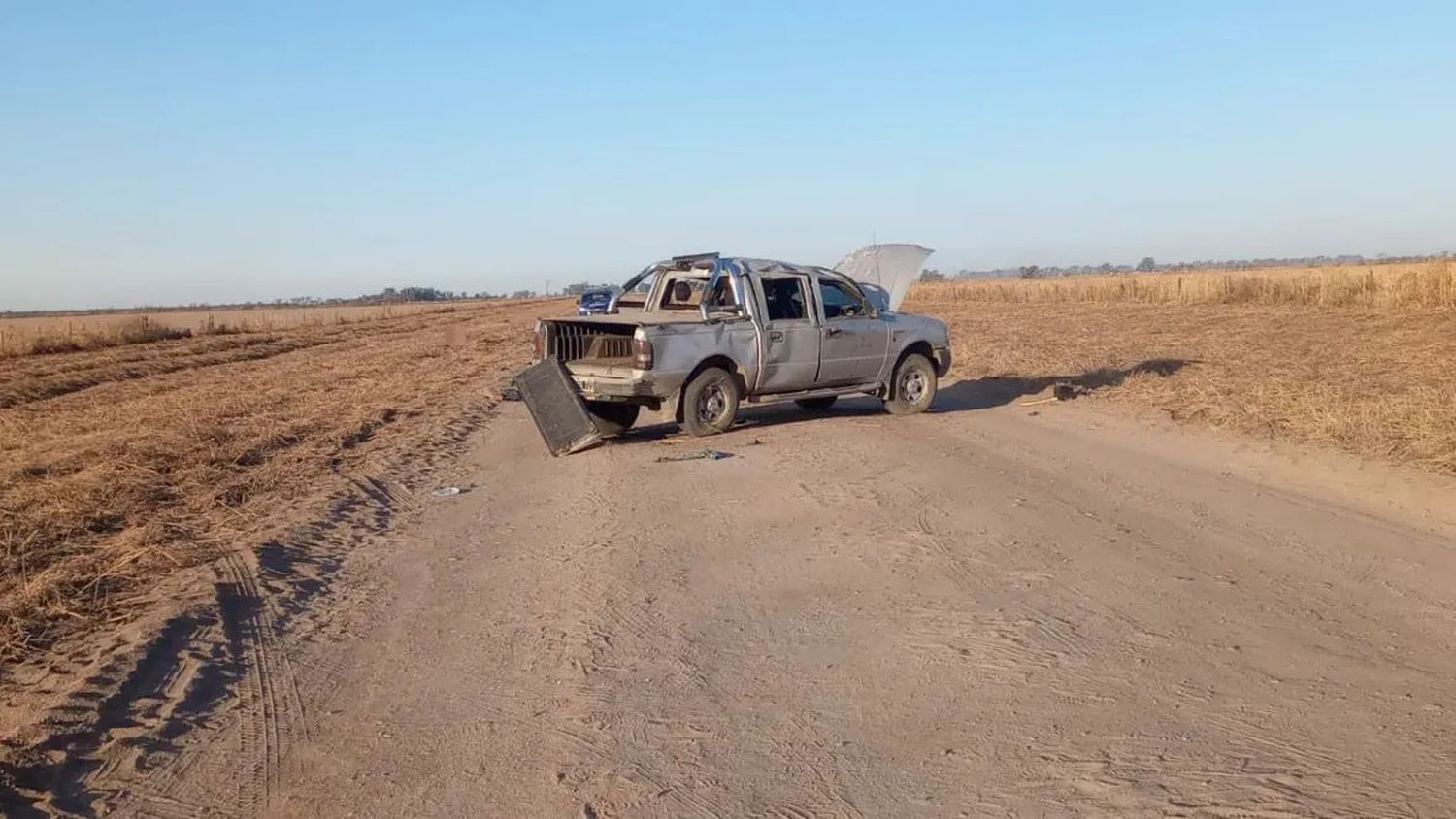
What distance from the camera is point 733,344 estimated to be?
14.2 m

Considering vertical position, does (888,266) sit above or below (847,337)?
above

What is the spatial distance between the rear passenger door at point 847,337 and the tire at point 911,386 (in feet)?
1.52

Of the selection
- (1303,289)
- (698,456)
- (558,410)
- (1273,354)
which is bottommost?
(698,456)

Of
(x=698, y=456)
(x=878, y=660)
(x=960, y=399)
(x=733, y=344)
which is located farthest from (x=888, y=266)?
(x=878, y=660)

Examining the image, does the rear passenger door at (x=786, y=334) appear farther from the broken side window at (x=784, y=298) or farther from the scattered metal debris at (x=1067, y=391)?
the scattered metal debris at (x=1067, y=391)

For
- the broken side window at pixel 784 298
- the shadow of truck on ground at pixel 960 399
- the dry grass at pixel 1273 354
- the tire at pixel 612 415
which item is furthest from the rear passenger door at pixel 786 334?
the dry grass at pixel 1273 354

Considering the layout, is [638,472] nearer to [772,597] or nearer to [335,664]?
[772,597]

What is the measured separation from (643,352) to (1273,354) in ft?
47.3

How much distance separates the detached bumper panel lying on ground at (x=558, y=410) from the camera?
13484mm

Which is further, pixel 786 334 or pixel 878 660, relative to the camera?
pixel 786 334

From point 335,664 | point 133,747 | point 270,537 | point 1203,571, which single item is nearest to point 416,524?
point 270,537

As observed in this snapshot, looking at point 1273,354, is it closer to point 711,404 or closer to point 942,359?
point 942,359

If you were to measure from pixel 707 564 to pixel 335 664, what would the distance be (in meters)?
2.61

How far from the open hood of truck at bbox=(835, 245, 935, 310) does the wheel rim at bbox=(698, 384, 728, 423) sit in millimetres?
4859
